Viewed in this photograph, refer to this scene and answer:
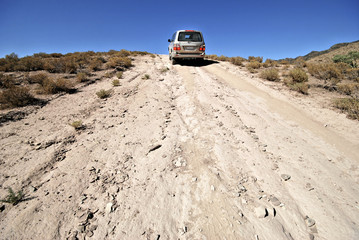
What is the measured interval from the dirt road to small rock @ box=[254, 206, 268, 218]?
0.01m

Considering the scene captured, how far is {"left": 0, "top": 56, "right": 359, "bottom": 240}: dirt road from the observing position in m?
1.75

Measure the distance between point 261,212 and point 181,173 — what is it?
1140mm

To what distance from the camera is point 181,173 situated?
2430 millimetres

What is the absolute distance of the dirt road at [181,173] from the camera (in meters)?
1.75

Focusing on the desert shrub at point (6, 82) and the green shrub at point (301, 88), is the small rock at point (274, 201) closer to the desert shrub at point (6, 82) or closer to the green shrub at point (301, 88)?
the green shrub at point (301, 88)

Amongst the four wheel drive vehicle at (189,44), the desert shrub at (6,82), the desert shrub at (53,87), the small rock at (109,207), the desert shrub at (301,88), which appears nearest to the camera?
the small rock at (109,207)

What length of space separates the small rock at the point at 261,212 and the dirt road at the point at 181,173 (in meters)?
0.01

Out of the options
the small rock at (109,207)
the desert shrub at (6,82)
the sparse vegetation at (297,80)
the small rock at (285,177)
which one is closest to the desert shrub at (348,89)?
the sparse vegetation at (297,80)

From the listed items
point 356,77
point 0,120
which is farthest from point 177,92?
point 356,77

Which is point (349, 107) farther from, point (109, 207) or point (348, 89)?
point (109, 207)

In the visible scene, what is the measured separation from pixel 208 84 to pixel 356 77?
7.32 metres

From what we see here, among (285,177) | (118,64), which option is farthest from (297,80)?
(118,64)

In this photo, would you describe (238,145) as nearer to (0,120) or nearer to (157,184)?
(157,184)

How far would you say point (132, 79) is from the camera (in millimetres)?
7293
